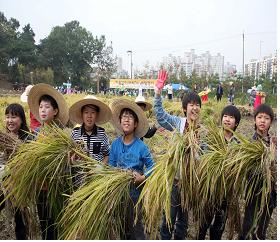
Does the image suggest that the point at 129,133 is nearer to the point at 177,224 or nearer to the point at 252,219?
the point at 177,224

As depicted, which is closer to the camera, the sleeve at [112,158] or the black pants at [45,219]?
the black pants at [45,219]

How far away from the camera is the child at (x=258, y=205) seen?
186 cm

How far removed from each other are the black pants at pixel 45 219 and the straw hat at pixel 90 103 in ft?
2.24

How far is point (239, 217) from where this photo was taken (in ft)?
6.50

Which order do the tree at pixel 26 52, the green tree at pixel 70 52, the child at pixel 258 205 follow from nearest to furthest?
1. the child at pixel 258 205
2. the tree at pixel 26 52
3. the green tree at pixel 70 52

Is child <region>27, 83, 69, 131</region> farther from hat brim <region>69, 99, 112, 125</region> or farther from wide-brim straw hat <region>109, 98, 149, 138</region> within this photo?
wide-brim straw hat <region>109, 98, 149, 138</region>

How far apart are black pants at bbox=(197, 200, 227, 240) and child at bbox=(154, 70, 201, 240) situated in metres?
0.14

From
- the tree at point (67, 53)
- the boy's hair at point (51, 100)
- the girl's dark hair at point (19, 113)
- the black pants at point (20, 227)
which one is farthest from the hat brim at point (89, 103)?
the tree at point (67, 53)

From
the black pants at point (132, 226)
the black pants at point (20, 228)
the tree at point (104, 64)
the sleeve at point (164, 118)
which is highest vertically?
the tree at point (104, 64)

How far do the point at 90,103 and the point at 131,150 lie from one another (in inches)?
22.0

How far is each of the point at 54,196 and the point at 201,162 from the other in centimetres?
93

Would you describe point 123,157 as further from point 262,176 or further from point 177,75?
point 177,75

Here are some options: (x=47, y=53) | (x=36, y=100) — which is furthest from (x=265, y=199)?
(x=47, y=53)

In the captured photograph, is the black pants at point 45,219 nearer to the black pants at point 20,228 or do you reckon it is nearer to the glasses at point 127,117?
the black pants at point 20,228
